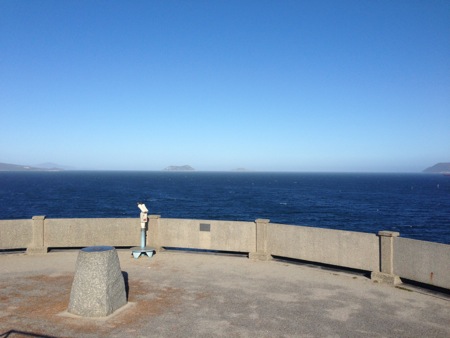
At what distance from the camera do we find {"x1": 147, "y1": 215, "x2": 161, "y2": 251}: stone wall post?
13555mm

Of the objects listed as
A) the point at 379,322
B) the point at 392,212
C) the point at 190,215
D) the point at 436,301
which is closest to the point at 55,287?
the point at 379,322

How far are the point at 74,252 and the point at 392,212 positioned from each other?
65.5 meters

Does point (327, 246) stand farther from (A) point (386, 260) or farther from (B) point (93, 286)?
(B) point (93, 286)

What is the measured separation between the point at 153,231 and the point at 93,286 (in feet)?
18.9

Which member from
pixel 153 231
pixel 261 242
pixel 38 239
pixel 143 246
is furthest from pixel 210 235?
pixel 38 239

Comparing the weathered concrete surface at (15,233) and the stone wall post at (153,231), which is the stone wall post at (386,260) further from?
the weathered concrete surface at (15,233)

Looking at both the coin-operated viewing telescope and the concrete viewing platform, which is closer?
the concrete viewing platform

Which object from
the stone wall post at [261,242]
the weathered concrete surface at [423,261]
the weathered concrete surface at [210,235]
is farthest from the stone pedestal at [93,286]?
the weathered concrete surface at [423,261]

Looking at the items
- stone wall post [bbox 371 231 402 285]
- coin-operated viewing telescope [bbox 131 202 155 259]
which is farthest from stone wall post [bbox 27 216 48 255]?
stone wall post [bbox 371 231 402 285]

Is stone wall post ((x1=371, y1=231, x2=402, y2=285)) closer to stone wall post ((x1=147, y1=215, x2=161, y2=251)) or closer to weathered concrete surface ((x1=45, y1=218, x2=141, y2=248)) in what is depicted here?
stone wall post ((x1=147, y1=215, x2=161, y2=251))

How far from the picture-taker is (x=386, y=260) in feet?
34.2

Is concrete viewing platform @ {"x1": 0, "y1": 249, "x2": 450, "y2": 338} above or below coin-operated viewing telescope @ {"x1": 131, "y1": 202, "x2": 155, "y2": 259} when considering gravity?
below

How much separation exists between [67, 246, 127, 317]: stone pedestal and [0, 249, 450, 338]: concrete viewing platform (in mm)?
197

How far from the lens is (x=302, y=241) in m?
11.9
